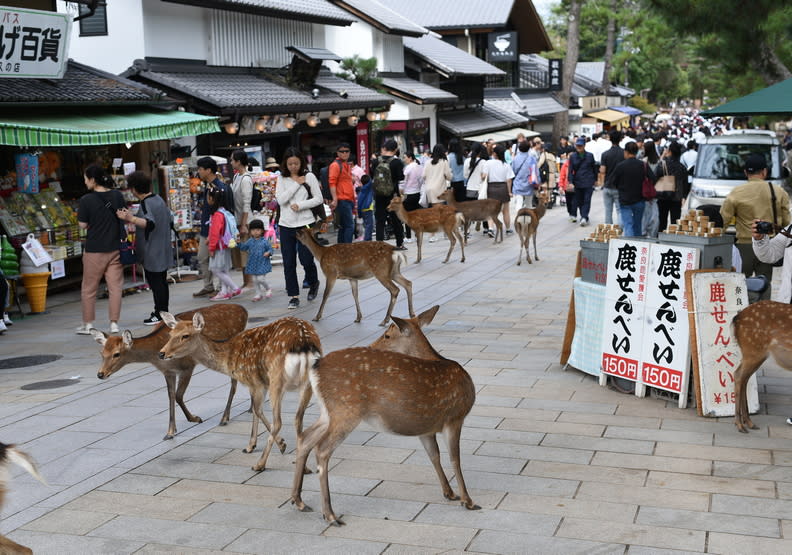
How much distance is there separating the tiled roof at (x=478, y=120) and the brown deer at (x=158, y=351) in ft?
77.7

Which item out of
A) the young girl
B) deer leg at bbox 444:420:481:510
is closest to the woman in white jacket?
the young girl

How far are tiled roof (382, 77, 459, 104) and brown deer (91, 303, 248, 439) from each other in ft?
65.2

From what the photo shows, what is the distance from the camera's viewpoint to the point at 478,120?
3297 cm

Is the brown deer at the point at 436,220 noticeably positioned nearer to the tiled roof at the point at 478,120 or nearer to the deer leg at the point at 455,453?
the deer leg at the point at 455,453

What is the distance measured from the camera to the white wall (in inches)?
618

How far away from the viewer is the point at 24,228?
12.4 m

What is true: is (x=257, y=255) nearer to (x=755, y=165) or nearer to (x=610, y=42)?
(x=755, y=165)

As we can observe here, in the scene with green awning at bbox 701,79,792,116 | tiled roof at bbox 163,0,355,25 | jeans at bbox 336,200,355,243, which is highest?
tiled roof at bbox 163,0,355,25

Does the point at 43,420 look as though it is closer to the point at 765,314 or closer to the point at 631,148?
the point at 765,314

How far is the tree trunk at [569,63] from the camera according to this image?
38.7 m

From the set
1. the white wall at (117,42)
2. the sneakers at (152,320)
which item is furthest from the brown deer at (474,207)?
the sneakers at (152,320)

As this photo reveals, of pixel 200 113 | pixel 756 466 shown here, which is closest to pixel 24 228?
pixel 200 113

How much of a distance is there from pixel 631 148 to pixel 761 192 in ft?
22.3

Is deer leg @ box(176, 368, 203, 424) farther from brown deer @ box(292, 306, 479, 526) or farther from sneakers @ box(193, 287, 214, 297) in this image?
sneakers @ box(193, 287, 214, 297)
